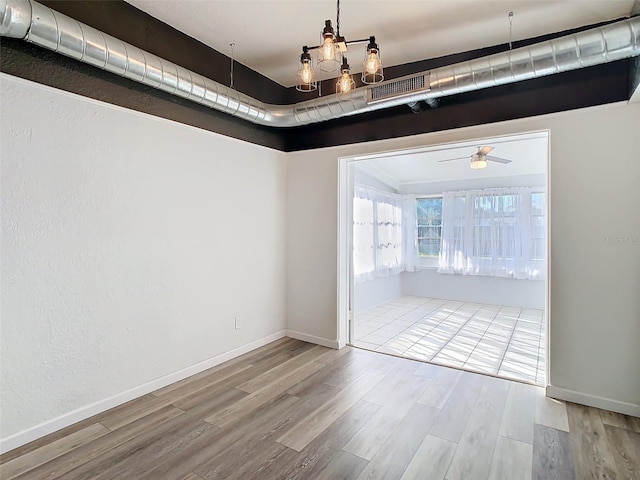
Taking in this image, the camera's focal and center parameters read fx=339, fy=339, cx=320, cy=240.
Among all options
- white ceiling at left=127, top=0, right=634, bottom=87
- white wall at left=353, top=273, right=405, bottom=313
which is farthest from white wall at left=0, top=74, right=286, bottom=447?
white wall at left=353, top=273, right=405, bottom=313

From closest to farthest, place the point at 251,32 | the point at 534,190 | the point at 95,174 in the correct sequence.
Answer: the point at 95,174 → the point at 251,32 → the point at 534,190

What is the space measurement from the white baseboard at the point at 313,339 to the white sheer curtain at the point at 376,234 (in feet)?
4.66

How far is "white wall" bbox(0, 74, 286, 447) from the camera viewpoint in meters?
2.10

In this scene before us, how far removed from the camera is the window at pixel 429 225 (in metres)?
7.12

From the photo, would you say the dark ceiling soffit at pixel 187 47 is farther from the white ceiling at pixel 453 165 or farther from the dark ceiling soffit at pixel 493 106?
the white ceiling at pixel 453 165

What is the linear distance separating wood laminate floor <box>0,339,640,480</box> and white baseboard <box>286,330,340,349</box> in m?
0.79

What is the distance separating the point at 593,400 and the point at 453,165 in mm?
4191

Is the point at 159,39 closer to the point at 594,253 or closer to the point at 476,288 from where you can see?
the point at 594,253

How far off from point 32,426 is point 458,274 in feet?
21.7

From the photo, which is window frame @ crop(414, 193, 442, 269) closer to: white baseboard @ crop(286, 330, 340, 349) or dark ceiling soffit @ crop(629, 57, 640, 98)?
white baseboard @ crop(286, 330, 340, 349)

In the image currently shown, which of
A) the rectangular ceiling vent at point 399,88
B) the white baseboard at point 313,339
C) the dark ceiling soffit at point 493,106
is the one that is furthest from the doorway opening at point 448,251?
the rectangular ceiling vent at point 399,88

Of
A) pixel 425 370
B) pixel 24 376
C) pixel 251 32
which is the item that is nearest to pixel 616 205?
pixel 425 370

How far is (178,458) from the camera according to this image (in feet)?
6.60

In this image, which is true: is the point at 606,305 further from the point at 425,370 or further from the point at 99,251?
the point at 99,251
